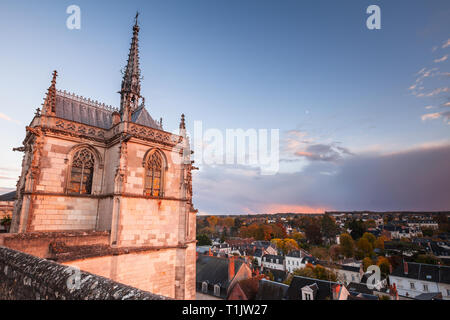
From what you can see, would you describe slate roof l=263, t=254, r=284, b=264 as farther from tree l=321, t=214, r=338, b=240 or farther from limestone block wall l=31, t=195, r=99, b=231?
limestone block wall l=31, t=195, r=99, b=231

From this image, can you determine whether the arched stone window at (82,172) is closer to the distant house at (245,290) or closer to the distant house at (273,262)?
the distant house at (245,290)

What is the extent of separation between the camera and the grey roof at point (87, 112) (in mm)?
14886

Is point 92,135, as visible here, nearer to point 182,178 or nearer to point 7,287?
point 182,178

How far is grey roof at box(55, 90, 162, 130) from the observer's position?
14886mm

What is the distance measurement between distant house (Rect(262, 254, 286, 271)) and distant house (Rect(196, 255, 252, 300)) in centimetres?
2555

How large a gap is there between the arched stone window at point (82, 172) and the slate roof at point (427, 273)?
52.3 m

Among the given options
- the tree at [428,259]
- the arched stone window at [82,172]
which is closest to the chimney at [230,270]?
the arched stone window at [82,172]

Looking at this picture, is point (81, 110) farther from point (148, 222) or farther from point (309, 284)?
point (309, 284)

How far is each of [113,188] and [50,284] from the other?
29.1 feet

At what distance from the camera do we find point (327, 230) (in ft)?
340

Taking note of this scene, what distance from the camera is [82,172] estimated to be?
44.0 ft

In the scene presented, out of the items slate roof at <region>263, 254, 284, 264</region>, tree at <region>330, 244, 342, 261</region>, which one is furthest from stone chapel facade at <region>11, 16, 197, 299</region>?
tree at <region>330, 244, 342, 261</region>

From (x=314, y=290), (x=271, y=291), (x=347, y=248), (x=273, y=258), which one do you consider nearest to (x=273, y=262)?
(x=273, y=258)
